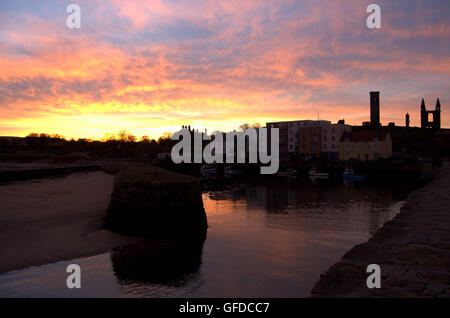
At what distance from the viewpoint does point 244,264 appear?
15945 mm

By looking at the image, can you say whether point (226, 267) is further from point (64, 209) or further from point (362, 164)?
point (362, 164)

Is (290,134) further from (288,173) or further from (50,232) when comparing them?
(50,232)

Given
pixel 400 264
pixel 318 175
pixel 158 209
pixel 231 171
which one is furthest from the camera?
pixel 231 171

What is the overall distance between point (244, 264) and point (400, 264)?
6.67 meters

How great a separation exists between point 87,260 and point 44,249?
2.60 m

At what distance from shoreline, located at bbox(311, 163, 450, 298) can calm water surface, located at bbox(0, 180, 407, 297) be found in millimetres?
2121

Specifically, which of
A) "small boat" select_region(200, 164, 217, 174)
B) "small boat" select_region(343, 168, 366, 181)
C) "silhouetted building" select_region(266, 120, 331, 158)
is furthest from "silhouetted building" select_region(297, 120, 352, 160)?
"small boat" select_region(200, 164, 217, 174)

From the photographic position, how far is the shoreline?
9.28m

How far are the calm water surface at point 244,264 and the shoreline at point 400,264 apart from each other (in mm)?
2121

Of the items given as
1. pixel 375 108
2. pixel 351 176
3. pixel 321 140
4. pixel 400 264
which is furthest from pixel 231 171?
pixel 375 108

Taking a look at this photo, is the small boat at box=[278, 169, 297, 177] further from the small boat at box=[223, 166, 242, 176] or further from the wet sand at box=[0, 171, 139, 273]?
the wet sand at box=[0, 171, 139, 273]

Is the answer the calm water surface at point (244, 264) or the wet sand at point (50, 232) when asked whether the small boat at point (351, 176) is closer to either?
the calm water surface at point (244, 264)

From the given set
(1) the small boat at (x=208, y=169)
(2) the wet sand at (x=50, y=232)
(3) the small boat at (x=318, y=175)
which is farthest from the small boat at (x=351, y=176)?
(2) the wet sand at (x=50, y=232)
